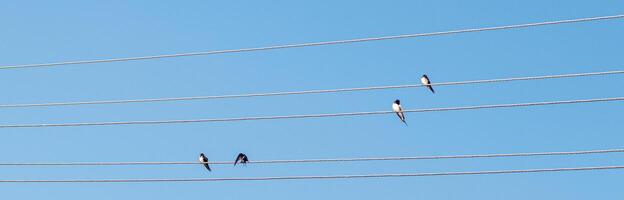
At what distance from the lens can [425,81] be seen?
27922 millimetres

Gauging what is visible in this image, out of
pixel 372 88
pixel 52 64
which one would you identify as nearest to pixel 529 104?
pixel 372 88

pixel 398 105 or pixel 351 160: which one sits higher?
pixel 398 105

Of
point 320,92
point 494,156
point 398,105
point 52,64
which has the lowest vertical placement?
point 494,156

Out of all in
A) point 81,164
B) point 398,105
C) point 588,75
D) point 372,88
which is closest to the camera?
point 588,75

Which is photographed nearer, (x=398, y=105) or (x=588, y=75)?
(x=588, y=75)

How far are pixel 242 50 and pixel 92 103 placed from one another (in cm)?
189

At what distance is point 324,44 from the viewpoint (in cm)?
1631

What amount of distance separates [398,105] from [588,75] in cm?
1124

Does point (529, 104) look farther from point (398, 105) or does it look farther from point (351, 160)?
point (398, 105)

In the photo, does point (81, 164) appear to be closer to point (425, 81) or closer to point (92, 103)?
point (92, 103)

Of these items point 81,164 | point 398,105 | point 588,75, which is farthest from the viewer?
point 398,105

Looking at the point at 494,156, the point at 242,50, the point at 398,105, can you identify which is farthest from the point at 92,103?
the point at 398,105

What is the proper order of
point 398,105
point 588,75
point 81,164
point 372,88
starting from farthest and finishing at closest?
1. point 398,105
2. point 81,164
3. point 372,88
4. point 588,75

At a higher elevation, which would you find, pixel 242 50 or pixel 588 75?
pixel 242 50
